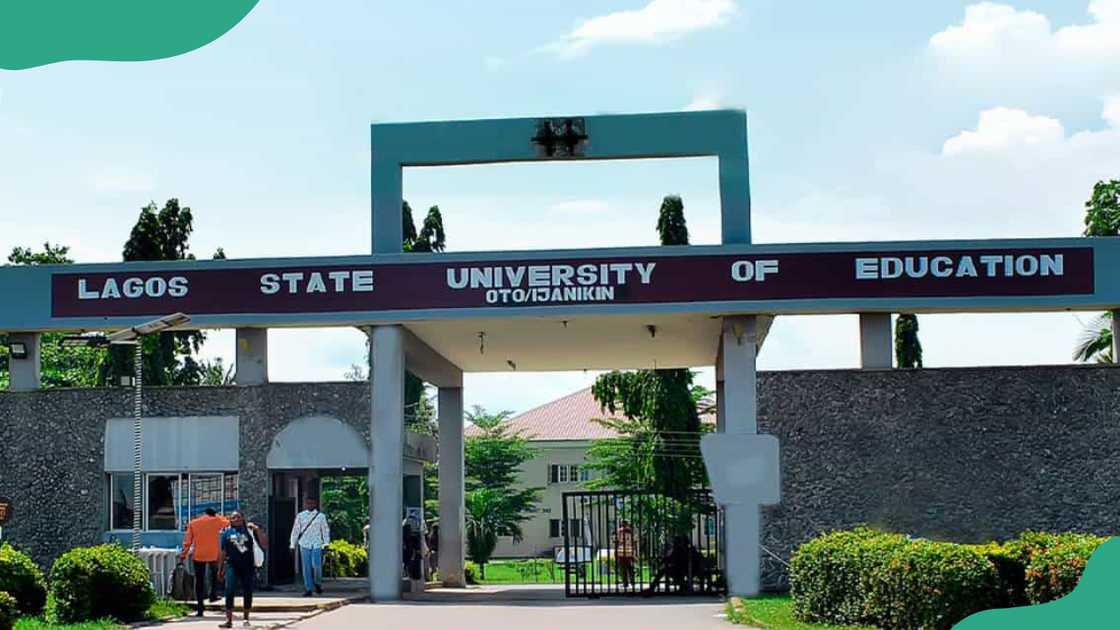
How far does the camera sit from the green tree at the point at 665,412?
40.3m

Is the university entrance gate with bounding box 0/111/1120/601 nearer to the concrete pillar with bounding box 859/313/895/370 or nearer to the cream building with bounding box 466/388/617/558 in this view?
the concrete pillar with bounding box 859/313/895/370

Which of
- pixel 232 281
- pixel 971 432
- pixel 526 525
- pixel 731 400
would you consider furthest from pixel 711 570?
pixel 526 525

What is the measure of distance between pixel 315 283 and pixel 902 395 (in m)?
9.43

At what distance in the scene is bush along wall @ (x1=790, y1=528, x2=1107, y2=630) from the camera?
45.1ft

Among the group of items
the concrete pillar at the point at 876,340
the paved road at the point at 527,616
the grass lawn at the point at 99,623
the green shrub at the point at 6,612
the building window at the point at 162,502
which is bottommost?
the paved road at the point at 527,616

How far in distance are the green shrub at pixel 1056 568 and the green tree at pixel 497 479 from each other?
47357 mm

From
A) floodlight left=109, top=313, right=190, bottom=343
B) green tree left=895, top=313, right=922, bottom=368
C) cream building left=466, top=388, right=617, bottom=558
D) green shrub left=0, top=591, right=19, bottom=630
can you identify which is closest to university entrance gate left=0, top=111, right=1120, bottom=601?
floodlight left=109, top=313, right=190, bottom=343

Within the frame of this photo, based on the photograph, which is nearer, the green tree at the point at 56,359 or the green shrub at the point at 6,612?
the green shrub at the point at 6,612

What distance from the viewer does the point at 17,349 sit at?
24.7 meters

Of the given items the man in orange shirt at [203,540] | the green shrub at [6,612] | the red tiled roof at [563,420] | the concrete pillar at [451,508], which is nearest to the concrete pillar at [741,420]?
the man in orange shirt at [203,540]

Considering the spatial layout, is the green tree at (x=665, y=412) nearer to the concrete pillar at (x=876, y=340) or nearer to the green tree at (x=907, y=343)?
the green tree at (x=907, y=343)

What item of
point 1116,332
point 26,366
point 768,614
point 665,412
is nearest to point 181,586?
point 26,366

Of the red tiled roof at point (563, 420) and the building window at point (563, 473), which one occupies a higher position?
the red tiled roof at point (563, 420)

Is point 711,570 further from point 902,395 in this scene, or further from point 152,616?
point 152,616
